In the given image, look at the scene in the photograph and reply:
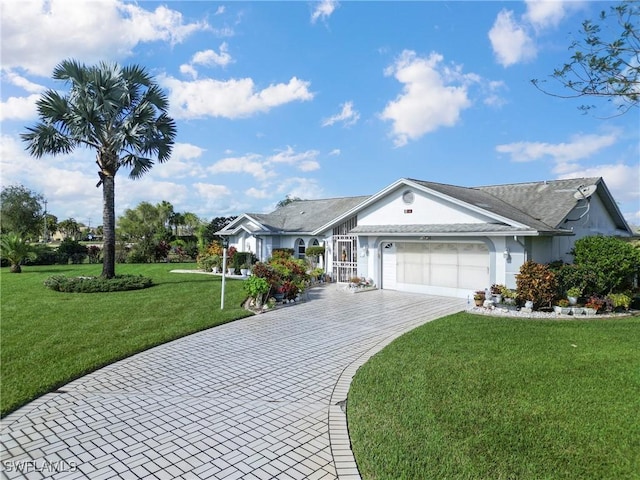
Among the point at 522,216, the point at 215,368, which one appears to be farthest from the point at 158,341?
the point at 522,216

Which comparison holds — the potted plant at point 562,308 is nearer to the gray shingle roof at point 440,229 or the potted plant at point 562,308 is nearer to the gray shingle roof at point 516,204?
the gray shingle roof at point 516,204

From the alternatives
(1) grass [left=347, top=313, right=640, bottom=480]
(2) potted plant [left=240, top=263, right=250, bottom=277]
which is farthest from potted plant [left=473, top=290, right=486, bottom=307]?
(2) potted plant [left=240, top=263, right=250, bottom=277]

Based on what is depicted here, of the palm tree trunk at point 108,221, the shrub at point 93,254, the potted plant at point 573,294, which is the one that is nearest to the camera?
the potted plant at point 573,294

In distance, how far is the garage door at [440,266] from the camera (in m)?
16.3

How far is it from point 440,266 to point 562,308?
18.0ft

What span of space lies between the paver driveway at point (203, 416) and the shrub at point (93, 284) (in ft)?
33.4

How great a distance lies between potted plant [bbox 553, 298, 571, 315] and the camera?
12945mm

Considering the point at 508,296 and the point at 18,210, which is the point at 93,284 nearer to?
the point at 508,296

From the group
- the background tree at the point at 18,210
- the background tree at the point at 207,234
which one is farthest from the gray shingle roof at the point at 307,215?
the background tree at the point at 18,210

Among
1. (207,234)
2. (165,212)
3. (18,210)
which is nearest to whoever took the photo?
(207,234)

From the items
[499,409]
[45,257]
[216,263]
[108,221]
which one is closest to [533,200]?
[499,409]

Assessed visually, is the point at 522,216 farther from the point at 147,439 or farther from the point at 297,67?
the point at 147,439

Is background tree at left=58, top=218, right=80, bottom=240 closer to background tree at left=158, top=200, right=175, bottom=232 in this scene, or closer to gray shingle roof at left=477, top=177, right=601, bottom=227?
background tree at left=158, top=200, right=175, bottom=232

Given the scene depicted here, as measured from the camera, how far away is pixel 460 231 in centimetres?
1575
